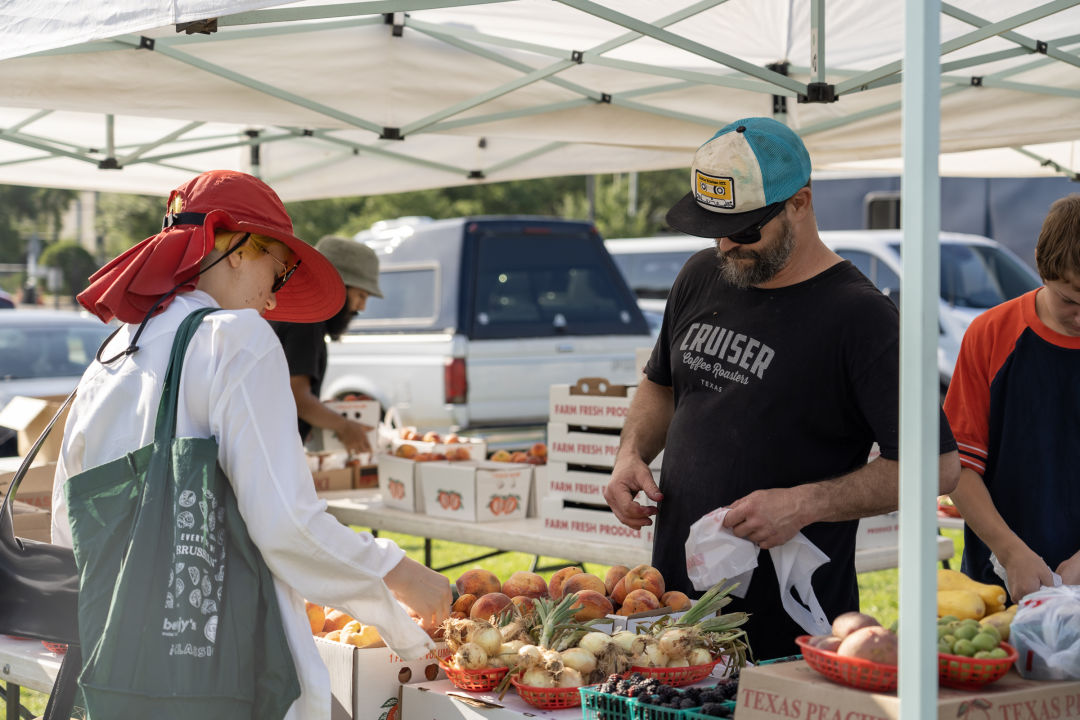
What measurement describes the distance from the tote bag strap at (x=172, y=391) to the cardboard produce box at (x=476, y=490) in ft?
9.19

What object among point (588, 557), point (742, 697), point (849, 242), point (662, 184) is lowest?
point (588, 557)

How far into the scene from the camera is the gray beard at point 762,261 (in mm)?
2730

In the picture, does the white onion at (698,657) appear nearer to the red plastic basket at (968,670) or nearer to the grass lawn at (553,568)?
the red plastic basket at (968,670)

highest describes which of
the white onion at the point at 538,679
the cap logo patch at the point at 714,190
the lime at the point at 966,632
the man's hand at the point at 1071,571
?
the cap logo patch at the point at 714,190

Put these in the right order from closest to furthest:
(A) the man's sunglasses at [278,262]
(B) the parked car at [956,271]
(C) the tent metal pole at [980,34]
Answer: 1. (A) the man's sunglasses at [278,262]
2. (C) the tent metal pole at [980,34]
3. (B) the parked car at [956,271]

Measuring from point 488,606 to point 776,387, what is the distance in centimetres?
85

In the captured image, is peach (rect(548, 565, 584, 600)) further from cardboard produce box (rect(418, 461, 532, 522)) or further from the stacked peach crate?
cardboard produce box (rect(418, 461, 532, 522))

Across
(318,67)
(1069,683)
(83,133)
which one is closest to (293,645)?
(1069,683)

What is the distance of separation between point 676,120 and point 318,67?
161 cm

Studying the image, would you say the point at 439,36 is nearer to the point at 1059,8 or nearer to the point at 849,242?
the point at 1059,8

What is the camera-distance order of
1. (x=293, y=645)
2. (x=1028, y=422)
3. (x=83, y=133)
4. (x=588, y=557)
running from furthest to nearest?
(x=83, y=133)
(x=588, y=557)
(x=1028, y=422)
(x=293, y=645)

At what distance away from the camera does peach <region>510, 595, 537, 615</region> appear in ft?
8.54

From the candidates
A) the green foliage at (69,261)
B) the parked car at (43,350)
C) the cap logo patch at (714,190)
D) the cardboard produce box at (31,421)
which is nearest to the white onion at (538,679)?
the cap logo patch at (714,190)

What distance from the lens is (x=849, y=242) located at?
11625mm
